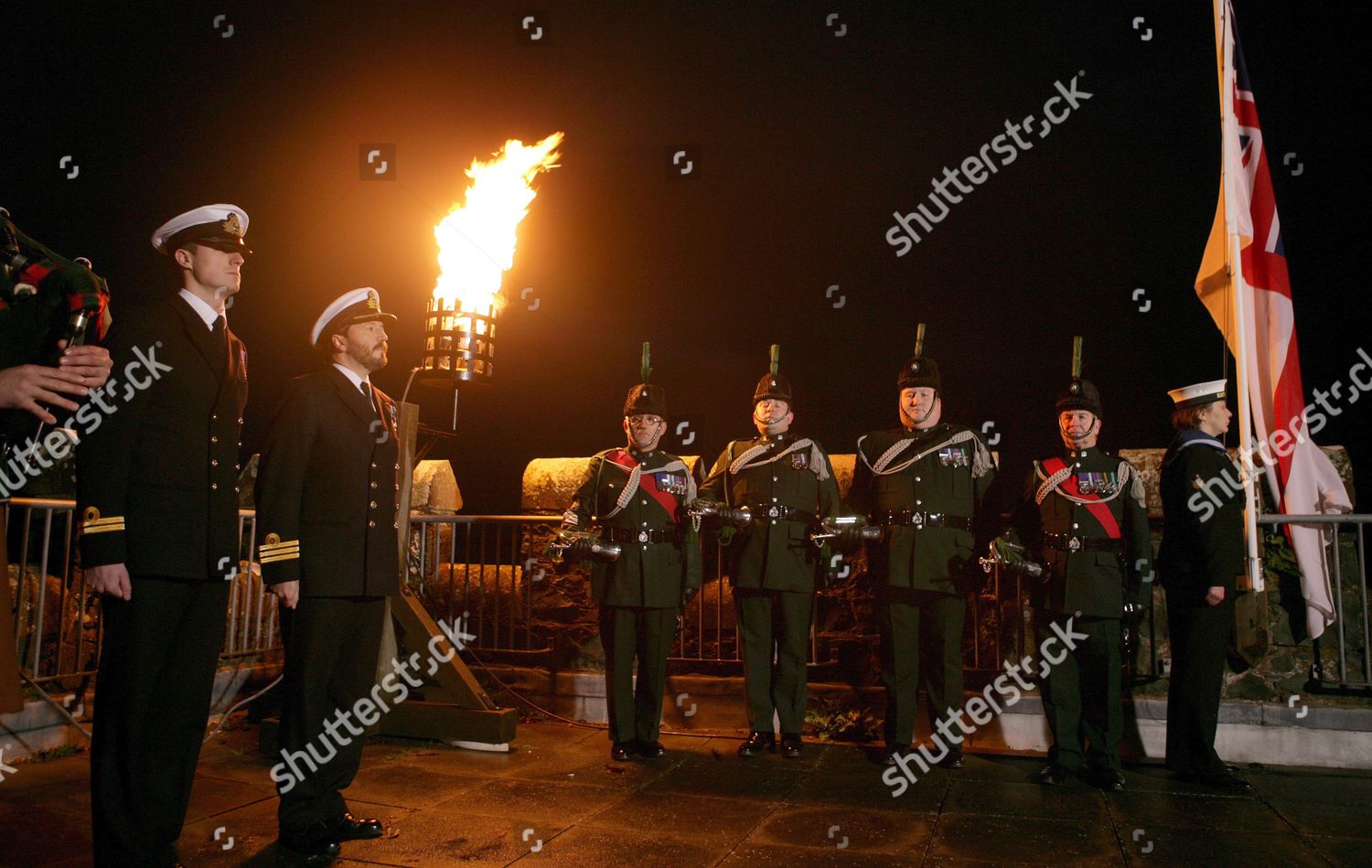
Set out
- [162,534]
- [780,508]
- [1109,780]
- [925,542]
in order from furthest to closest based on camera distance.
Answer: [780,508] → [925,542] → [1109,780] → [162,534]

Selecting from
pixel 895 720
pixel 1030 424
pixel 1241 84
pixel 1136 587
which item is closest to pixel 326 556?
pixel 895 720

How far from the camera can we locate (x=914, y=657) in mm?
5332

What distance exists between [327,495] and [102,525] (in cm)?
93

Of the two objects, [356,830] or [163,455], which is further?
[356,830]

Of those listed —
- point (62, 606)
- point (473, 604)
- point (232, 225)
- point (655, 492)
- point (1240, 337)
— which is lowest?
Result: point (473, 604)

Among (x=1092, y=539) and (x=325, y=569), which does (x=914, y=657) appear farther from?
(x=325, y=569)

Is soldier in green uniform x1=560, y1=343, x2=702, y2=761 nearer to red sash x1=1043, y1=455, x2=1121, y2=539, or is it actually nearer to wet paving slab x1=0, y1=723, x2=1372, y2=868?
wet paving slab x1=0, y1=723, x2=1372, y2=868

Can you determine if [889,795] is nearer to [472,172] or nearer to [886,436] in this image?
[886,436]

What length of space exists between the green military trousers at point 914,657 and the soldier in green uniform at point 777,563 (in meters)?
0.52

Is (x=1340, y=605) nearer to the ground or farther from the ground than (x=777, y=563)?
nearer to the ground

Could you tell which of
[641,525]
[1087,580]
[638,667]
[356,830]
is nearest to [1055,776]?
[1087,580]

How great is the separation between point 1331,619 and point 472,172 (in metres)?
7.03

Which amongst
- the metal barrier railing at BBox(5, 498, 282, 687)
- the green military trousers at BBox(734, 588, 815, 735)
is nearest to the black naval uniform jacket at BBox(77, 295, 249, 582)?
the metal barrier railing at BBox(5, 498, 282, 687)

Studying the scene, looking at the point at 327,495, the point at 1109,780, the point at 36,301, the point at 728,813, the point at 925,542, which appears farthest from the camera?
the point at 925,542
